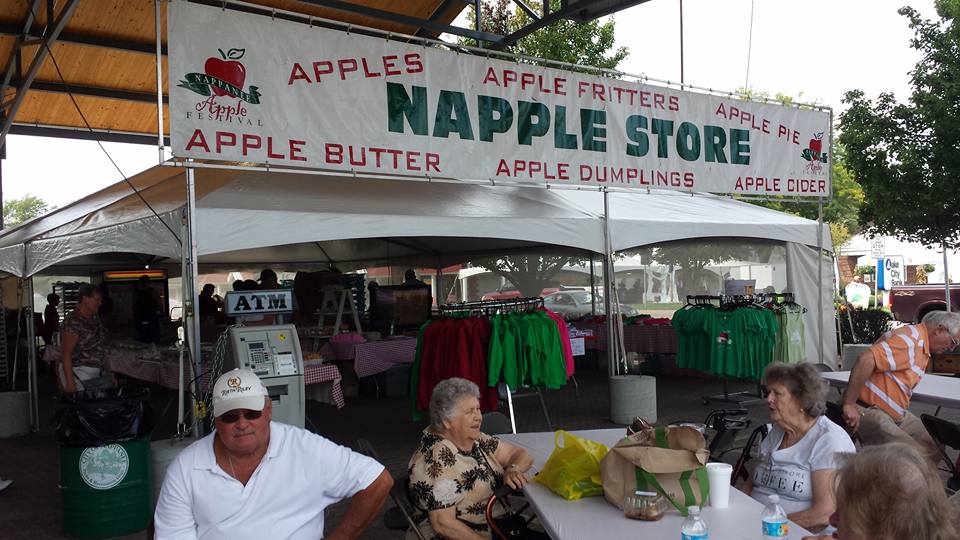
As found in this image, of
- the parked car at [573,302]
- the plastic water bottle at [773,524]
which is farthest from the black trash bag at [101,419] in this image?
the parked car at [573,302]

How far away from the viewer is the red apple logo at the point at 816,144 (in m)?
9.38

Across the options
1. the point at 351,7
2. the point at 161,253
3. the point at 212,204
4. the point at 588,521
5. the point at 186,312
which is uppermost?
the point at 351,7

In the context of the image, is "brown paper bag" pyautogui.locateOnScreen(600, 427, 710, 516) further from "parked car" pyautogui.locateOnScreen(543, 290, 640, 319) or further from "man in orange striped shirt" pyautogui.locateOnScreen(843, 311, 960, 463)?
"parked car" pyautogui.locateOnScreen(543, 290, 640, 319)

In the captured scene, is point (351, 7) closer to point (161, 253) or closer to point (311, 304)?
point (161, 253)

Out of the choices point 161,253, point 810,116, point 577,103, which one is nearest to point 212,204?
point 161,253

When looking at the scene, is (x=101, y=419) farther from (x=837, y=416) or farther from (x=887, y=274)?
(x=887, y=274)

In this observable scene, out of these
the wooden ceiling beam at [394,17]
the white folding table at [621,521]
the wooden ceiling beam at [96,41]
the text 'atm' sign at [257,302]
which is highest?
the wooden ceiling beam at [96,41]

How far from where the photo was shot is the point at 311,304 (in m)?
10.6

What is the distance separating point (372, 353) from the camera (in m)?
8.77

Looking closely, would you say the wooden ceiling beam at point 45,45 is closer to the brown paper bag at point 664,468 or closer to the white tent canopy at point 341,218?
the white tent canopy at point 341,218

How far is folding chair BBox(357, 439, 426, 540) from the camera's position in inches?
125

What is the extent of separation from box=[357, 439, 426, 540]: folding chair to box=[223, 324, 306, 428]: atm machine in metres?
2.23

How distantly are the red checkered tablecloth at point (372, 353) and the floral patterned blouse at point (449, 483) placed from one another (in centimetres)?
521

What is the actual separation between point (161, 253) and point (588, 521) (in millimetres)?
4276
